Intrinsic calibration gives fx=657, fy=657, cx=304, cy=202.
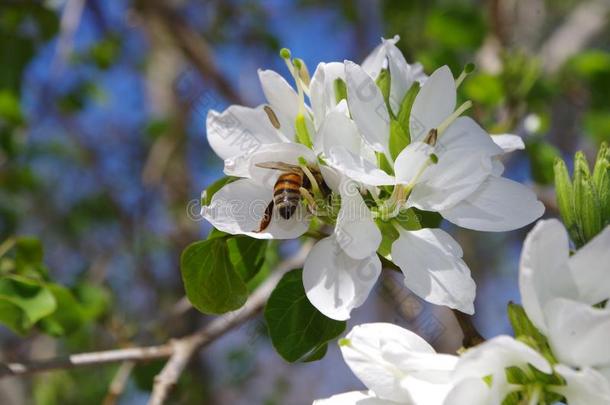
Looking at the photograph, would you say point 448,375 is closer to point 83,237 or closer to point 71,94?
point 71,94

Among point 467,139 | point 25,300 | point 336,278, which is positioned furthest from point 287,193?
point 25,300

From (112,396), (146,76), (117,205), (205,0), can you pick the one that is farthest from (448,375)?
(146,76)

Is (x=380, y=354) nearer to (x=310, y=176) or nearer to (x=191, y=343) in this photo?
(x=310, y=176)

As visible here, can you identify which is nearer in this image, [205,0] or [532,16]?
[532,16]

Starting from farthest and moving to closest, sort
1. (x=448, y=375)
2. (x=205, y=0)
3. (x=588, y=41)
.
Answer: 1. (x=205, y=0)
2. (x=588, y=41)
3. (x=448, y=375)

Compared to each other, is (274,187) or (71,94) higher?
(274,187)

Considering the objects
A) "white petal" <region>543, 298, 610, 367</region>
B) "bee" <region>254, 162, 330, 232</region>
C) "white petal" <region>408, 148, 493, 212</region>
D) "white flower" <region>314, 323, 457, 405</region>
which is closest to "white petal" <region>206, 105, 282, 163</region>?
"bee" <region>254, 162, 330, 232</region>
